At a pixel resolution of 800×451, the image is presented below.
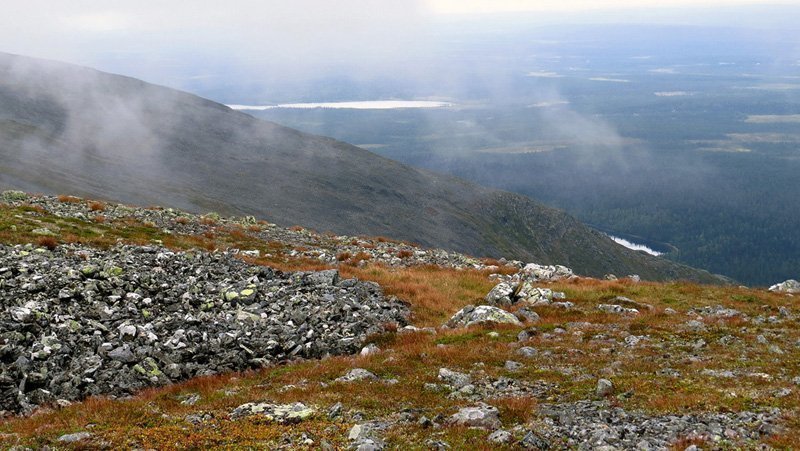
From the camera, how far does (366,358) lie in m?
17.7

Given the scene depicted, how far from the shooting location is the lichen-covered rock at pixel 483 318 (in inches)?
857

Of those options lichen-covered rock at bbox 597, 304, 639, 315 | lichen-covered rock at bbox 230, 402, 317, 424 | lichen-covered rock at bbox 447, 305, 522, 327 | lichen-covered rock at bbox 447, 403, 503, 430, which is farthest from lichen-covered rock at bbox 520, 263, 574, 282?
lichen-covered rock at bbox 230, 402, 317, 424

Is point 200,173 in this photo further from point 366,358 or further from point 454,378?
point 454,378

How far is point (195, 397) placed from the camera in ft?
47.2

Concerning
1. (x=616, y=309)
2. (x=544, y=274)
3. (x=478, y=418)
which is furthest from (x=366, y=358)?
(x=544, y=274)

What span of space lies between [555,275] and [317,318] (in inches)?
762

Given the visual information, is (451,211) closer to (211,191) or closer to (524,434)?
(211,191)

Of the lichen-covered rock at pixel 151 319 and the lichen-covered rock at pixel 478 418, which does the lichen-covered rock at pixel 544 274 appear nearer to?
the lichen-covered rock at pixel 151 319

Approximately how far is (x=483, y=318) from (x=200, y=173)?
5526 inches

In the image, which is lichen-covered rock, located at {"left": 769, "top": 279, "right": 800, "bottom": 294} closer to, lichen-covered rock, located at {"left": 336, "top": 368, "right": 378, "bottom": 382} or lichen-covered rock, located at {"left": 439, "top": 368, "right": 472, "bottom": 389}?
lichen-covered rock, located at {"left": 439, "top": 368, "right": 472, "bottom": 389}

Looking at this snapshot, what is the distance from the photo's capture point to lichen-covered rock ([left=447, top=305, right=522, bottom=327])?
21.8m

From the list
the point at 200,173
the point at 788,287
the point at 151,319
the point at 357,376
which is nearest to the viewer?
the point at 357,376

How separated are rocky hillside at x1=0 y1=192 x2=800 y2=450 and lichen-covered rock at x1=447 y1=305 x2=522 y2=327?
3.9 inches

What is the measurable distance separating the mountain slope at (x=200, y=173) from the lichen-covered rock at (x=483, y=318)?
87.2m
